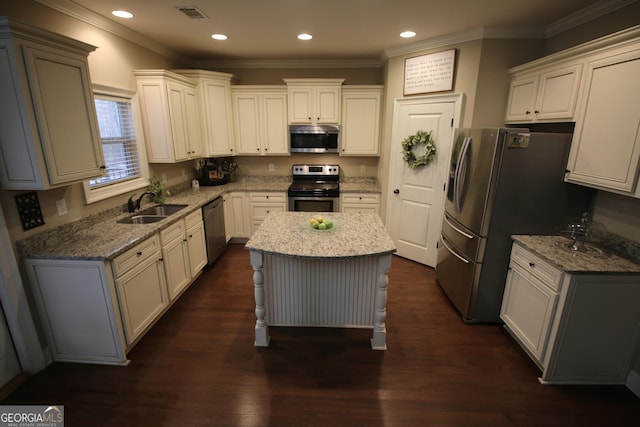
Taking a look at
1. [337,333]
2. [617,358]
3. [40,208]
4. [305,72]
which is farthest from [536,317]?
[305,72]

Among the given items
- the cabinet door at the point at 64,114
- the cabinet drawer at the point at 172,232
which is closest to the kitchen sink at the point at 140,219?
the cabinet drawer at the point at 172,232

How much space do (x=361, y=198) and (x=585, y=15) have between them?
2.85 m

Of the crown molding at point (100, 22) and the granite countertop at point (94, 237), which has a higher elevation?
the crown molding at point (100, 22)

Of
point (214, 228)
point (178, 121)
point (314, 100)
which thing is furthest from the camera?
point (314, 100)

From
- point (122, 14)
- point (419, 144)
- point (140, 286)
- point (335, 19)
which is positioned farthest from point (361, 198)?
point (122, 14)

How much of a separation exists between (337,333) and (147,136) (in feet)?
9.62

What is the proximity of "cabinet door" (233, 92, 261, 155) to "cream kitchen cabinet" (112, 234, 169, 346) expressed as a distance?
2.40 meters

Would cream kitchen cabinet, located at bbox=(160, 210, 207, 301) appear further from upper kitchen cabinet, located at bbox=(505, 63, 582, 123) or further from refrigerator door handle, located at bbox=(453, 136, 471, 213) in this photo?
upper kitchen cabinet, located at bbox=(505, 63, 582, 123)

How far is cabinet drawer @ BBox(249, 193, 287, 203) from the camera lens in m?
4.35

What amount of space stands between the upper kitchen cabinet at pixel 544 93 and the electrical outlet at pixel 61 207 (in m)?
3.98

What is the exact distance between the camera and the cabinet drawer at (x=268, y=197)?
14.3 feet

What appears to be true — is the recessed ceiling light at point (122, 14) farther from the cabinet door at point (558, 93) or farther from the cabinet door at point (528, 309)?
the cabinet door at point (528, 309)

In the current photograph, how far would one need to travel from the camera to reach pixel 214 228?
379 centimetres

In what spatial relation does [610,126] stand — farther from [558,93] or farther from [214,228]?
[214,228]
